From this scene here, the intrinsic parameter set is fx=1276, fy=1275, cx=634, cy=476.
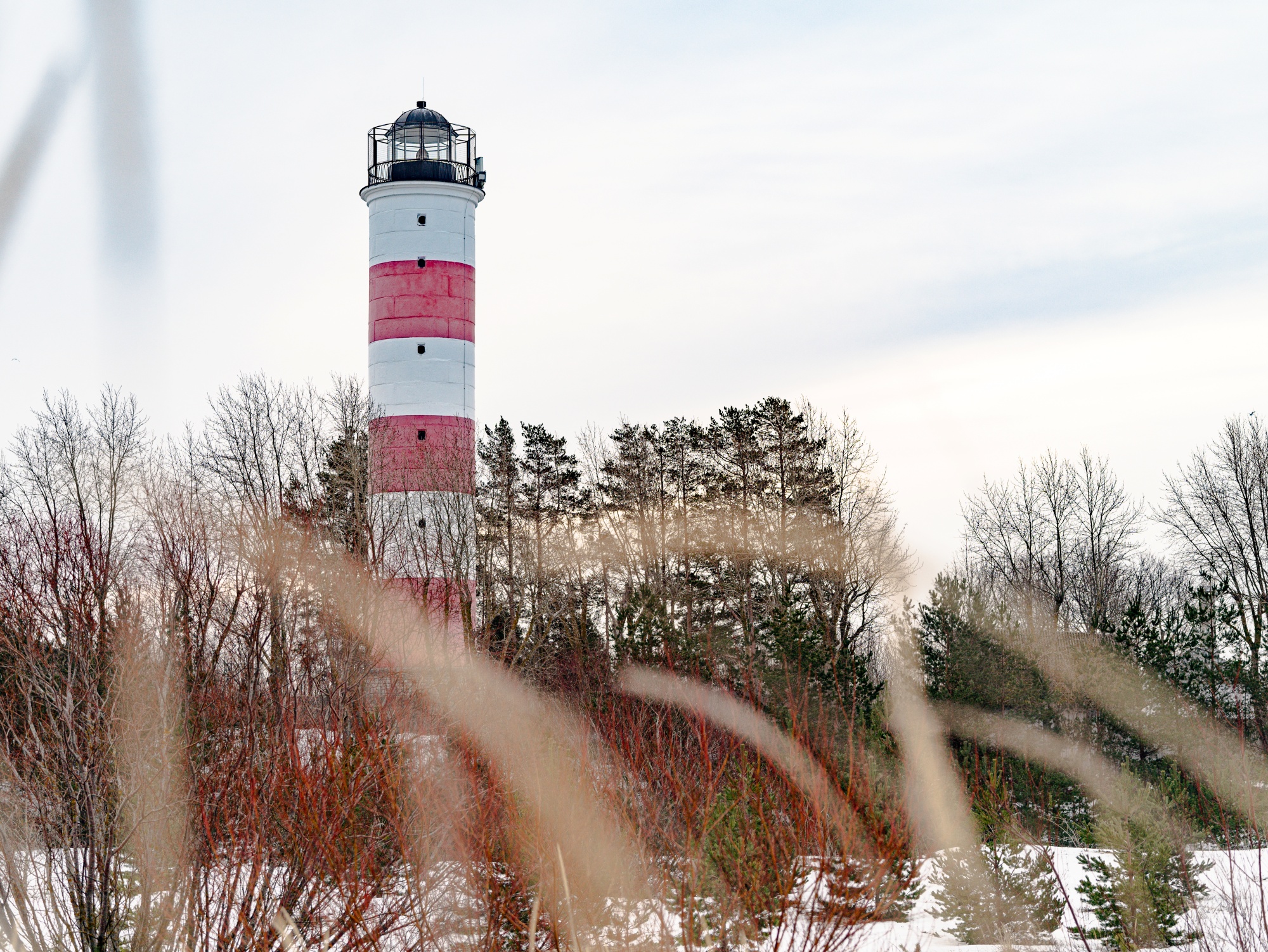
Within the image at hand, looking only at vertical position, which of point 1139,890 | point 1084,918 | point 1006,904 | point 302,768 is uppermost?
point 302,768

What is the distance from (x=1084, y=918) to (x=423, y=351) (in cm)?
2198

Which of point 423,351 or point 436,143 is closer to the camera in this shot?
point 423,351

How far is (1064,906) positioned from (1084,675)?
10892mm

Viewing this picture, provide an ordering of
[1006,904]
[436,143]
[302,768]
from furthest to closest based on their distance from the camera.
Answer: [436,143] < [1006,904] < [302,768]

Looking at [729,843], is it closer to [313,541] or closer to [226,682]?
[226,682]

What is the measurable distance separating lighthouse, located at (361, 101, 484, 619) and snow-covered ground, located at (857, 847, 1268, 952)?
678 inches

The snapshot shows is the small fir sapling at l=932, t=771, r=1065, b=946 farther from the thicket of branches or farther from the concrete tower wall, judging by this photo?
the concrete tower wall

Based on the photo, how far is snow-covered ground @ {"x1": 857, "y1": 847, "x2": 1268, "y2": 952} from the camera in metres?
12.9

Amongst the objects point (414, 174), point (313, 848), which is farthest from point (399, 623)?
point (414, 174)

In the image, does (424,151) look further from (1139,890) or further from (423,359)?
(1139,890)

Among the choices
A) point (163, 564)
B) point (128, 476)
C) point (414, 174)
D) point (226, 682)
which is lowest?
point (226, 682)

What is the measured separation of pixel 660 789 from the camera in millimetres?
12219

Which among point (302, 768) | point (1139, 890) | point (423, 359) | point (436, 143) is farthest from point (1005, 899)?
point (436, 143)

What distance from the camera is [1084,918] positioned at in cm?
1527
